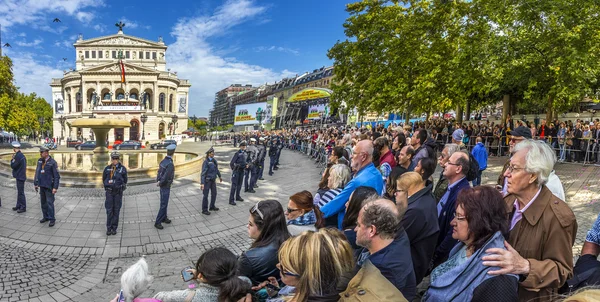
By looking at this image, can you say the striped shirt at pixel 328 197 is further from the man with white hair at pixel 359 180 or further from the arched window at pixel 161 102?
the arched window at pixel 161 102

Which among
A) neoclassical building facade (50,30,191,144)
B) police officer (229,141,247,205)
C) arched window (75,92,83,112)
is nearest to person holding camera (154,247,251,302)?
police officer (229,141,247,205)

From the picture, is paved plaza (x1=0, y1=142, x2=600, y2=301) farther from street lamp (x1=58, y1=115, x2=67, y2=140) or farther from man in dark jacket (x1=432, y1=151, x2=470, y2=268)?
street lamp (x1=58, y1=115, x2=67, y2=140)

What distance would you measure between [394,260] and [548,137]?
14354 mm

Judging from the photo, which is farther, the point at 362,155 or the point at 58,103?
the point at 58,103

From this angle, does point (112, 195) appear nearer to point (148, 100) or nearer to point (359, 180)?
point (359, 180)

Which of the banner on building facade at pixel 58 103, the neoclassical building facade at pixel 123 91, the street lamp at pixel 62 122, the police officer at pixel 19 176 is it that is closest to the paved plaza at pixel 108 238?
the police officer at pixel 19 176

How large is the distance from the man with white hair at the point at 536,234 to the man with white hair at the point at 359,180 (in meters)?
1.63

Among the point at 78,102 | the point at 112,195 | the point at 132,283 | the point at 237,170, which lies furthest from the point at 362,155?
the point at 78,102

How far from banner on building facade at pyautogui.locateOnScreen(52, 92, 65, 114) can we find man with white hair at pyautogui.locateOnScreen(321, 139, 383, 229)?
284 ft

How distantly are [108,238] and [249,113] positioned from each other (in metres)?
52.5

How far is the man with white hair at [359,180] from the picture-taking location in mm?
3545

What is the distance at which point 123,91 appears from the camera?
66938mm

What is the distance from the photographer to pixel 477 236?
198cm

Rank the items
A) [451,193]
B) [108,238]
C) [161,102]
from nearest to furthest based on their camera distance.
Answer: [451,193], [108,238], [161,102]
